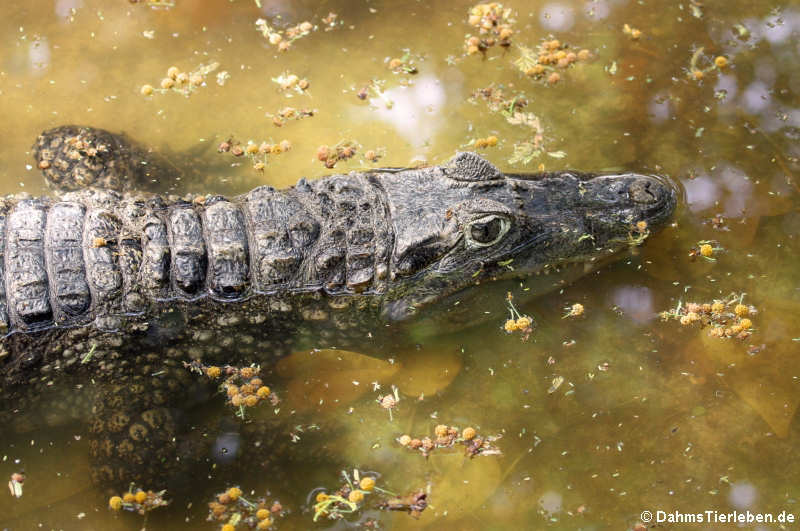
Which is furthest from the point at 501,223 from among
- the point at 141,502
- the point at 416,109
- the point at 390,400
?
the point at 141,502

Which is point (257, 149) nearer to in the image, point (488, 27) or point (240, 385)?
point (240, 385)

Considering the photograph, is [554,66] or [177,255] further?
[554,66]

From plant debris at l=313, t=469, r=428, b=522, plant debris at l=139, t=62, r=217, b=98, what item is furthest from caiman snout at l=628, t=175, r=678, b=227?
plant debris at l=139, t=62, r=217, b=98

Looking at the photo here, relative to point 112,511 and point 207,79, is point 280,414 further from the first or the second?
point 207,79

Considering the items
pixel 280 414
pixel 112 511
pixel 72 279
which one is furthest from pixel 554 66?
pixel 112 511

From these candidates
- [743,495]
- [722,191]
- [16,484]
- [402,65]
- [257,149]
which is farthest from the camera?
[402,65]

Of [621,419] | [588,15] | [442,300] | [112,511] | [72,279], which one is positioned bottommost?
[621,419]

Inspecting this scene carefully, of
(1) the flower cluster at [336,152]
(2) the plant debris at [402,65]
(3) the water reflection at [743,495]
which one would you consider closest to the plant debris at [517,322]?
(3) the water reflection at [743,495]
